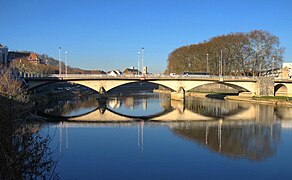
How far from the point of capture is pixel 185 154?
1911 centimetres

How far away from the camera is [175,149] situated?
67.2 feet

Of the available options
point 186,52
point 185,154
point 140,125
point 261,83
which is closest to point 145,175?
point 185,154

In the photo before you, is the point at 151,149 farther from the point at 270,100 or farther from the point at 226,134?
the point at 270,100

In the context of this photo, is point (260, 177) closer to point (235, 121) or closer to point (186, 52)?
point (235, 121)

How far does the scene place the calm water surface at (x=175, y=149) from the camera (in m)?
15.7

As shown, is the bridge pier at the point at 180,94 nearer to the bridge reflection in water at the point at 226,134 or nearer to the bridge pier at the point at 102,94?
the bridge pier at the point at 102,94

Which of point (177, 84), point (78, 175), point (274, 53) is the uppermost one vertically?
point (274, 53)

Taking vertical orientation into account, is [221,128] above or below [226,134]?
above

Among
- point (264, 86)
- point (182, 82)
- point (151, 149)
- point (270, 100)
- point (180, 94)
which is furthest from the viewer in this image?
point (180, 94)

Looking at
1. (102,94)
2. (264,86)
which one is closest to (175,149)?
(102,94)

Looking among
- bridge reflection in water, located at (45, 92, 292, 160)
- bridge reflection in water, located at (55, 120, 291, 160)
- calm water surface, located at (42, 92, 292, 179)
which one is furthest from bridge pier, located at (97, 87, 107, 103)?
bridge reflection in water, located at (55, 120, 291, 160)

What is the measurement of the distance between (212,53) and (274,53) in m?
14.2

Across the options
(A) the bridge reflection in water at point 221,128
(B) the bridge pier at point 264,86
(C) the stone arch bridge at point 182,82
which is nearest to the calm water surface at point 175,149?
(A) the bridge reflection in water at point 221,128

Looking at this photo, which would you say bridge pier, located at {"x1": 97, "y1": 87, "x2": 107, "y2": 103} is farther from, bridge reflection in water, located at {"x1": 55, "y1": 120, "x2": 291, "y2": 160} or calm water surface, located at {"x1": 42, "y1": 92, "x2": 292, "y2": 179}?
bridge reflection in water, located at {"x1": 55, "y1": 120, "x2": 291, "y2": 160}
